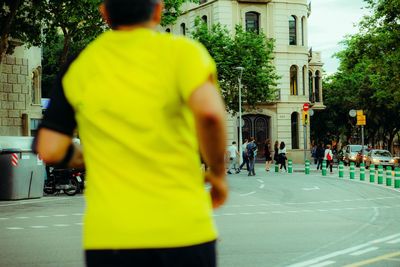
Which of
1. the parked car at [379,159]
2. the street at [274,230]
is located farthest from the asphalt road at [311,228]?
the parked car at [379,159]

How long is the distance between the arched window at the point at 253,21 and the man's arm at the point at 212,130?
55043mm

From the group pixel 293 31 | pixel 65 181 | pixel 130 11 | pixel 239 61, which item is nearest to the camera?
pixel 130 11

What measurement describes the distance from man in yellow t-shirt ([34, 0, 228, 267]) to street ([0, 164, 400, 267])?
20.1ft

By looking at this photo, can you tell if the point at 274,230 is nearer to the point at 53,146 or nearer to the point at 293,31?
the point at 53,146

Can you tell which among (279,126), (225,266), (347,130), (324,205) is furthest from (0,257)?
(347,130)

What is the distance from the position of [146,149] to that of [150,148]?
0.05 feet

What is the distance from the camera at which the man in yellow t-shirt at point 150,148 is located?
8.36ft

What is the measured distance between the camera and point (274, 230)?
40.8 feet

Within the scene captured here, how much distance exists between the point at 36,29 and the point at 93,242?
2461 cm

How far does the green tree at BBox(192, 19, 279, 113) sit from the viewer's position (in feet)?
165

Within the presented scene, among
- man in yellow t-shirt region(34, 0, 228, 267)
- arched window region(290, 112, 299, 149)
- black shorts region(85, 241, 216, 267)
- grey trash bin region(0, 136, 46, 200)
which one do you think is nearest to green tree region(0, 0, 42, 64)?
grey trash bin region(0, 136, 46, 200)

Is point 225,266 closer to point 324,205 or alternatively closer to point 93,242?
point 93,242

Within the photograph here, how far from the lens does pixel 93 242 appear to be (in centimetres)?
261

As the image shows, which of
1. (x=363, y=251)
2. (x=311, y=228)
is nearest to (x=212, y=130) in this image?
(x=363, y=251)
